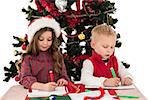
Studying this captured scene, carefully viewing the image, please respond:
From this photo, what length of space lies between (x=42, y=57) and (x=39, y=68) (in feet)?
0.24

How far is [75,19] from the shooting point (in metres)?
3.29

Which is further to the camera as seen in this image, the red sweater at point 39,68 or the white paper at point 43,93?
the red sweater at point 39,68

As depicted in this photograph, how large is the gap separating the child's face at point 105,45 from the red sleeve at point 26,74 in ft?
1.44

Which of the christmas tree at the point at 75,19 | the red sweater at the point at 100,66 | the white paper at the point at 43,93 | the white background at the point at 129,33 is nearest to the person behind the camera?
the white paper at the point at 43,93

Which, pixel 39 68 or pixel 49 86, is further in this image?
pixel 39 68

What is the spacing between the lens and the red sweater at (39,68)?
9.81 feet

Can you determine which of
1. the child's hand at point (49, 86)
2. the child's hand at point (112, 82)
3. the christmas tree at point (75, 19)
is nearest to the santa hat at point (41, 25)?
the christmas tree at point (75, 19)

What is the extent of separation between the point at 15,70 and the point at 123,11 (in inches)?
49.2

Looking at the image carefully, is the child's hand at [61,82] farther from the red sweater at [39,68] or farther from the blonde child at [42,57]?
the red sweater at [39,68]

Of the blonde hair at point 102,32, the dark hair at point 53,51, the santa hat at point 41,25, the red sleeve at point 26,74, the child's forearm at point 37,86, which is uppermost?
the santa hat at point 41,25

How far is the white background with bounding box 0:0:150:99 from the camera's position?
4113 mm

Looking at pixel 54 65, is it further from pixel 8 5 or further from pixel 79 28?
pixel 8 5

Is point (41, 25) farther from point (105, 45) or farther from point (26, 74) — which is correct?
point (105, 45)

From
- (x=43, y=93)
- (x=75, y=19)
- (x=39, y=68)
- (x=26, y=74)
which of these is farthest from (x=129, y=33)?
(x=43, y=93)
